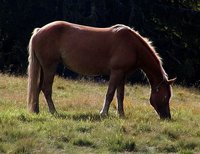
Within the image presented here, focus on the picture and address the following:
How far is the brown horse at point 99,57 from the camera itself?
1012 centimetres

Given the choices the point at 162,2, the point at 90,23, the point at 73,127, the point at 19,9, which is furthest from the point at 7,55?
the point at 73,127

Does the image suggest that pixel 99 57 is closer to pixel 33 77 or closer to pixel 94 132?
pixel 33 77

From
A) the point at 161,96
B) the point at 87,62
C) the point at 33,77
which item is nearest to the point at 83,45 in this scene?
the point at 87,62

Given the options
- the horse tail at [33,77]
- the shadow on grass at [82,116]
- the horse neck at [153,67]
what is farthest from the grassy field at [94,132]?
the horse neck at [153,67]

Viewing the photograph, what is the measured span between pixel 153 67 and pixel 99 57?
1.10 metres

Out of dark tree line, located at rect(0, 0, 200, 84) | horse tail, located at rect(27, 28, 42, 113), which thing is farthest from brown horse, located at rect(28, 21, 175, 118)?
dark tree line, located at rect(0, 0, 200, 84)

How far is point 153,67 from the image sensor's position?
1031 cm

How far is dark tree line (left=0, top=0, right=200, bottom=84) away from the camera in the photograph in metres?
23.6

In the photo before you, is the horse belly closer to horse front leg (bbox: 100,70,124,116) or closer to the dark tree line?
horse front leg (bbox: 100,70,124,116)

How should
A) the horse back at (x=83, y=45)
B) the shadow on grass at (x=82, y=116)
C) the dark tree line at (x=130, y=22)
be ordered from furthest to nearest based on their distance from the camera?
the dark tree line at (x=130, y=22), the horse back at (x=83, y=45), the shadow on grass at (x=82, y=116)

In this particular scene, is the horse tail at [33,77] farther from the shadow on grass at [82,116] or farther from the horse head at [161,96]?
the horse head at [161,96]

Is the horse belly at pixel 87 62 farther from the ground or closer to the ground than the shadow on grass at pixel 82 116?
farther from the ground

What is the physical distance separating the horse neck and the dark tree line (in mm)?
12992

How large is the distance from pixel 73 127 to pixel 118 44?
2586 millimetres
